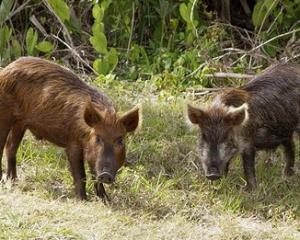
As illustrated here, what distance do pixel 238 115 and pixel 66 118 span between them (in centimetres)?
151

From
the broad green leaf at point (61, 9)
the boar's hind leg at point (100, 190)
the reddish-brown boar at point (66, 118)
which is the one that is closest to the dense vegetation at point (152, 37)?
the broad green leaf at point (61, 9)

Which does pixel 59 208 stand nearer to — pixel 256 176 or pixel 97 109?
pixel 97 109

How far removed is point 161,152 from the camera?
886 centimetres

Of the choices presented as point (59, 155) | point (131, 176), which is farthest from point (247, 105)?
point (59, 155)

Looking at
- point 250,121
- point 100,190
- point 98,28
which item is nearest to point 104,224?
point 100,190

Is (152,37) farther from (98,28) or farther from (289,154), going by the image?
(289,154)

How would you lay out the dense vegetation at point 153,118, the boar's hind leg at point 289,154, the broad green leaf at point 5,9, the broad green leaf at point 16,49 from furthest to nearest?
the broad green leaf at point 16,49 → the broad green leaf at point 5,9 → the boar's hind leg at point 289,154 → the dense vegetation at point 153,118

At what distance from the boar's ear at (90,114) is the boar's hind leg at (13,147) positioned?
0.86 metres

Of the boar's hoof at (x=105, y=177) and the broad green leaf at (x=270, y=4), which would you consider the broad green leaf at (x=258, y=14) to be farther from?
the boar's hoof at (x=105, y=177)

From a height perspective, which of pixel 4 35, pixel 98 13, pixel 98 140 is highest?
pixel 98 13

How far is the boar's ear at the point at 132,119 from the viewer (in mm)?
7758

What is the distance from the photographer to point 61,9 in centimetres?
1071

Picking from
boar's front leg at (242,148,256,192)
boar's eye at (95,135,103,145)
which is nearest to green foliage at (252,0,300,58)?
boar's front leg at (242,148,256,192)

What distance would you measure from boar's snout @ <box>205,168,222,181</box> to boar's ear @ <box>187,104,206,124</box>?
49 centimetres
